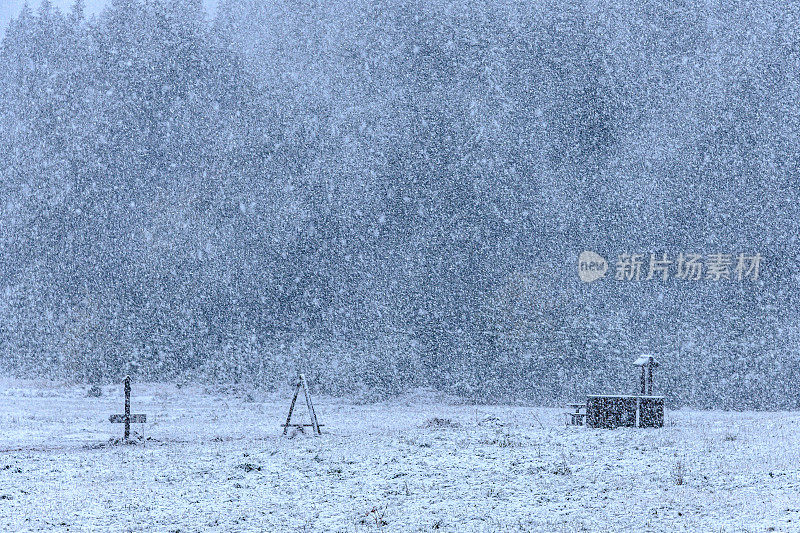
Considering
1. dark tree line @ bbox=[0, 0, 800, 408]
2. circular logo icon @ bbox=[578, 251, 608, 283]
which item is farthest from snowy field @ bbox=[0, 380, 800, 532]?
circular logo icon @ bbox=[578, 251, 608, 283]

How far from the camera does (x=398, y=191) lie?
144ft

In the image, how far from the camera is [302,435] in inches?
723

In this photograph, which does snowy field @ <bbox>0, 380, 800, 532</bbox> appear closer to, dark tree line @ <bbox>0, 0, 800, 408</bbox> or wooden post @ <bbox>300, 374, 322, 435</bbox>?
wooden post @ <bbox>300, 374, 322, 435</bbox>

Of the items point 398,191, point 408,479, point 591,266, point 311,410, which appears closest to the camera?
point 408,479

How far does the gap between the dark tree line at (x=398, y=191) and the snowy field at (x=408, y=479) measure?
17270 millimetres

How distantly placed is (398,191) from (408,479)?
32654mm

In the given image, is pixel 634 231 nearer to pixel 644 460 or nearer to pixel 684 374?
pixel 684 374

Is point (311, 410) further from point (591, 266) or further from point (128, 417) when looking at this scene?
point (591, 266)

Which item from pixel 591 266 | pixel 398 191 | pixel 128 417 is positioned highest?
pixel 398 191

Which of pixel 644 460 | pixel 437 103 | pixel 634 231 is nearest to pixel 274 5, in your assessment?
pixel 437 103

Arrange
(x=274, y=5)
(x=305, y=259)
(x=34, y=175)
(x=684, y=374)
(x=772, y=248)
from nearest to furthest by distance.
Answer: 1. (x=684, y=374)
2. (x=772, y=248)
3. (x=305, y=259)
4. (x=34, y=175)
5. (x=274, y=5)

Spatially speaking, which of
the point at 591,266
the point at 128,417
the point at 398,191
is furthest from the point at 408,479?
the point at 398,191

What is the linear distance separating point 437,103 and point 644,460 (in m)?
35.5

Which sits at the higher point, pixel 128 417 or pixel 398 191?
pixel 398 191
